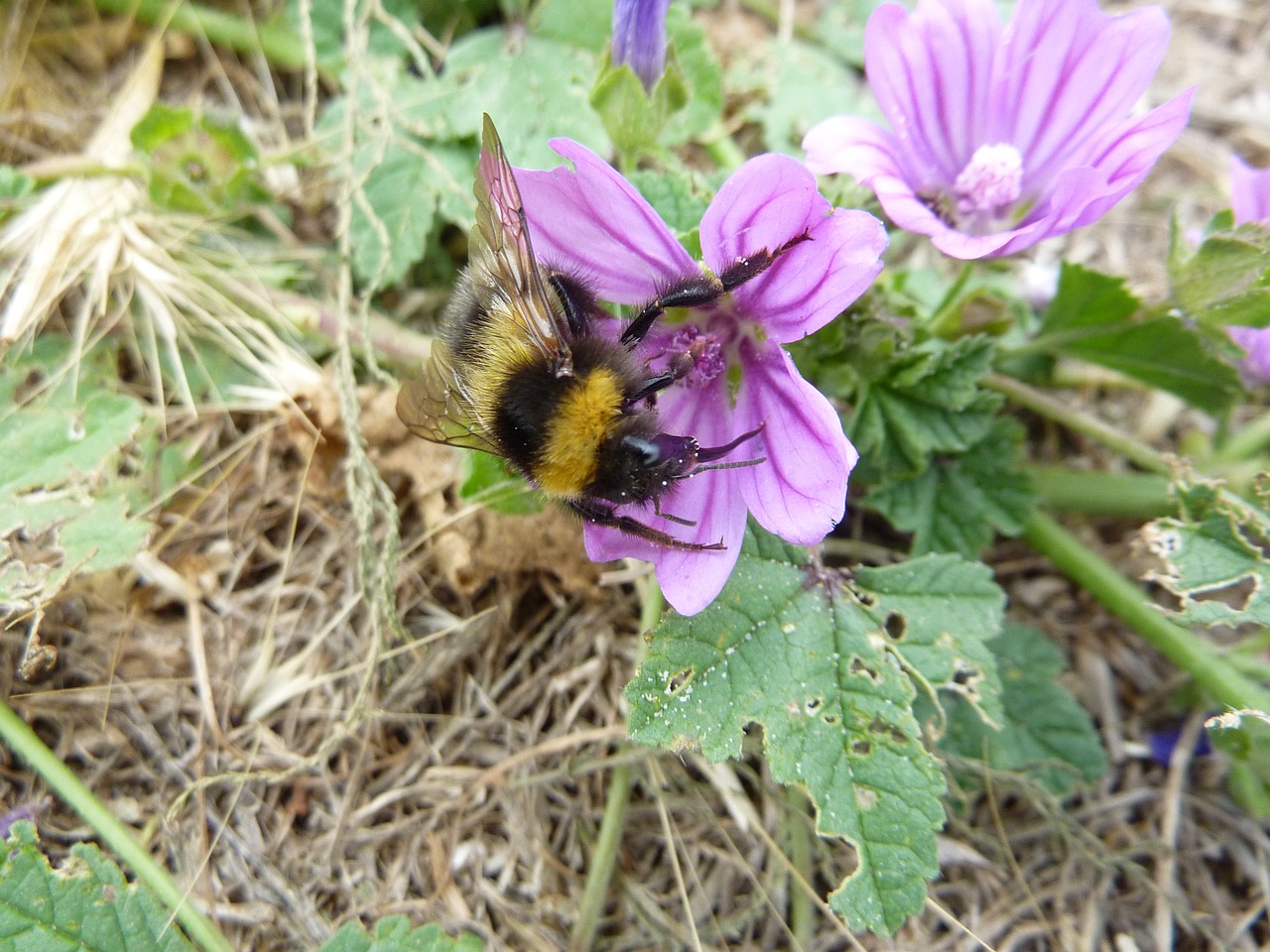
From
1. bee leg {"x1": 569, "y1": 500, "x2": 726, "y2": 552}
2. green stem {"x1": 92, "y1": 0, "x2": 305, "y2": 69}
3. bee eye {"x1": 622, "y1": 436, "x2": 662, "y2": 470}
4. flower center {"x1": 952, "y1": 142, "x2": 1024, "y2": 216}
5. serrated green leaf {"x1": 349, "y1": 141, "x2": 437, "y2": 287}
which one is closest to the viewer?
bee eye {"x1": 622, "y1": 436, "x2": 662, "y2": 470}

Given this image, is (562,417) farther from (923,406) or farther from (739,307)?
(923,406)

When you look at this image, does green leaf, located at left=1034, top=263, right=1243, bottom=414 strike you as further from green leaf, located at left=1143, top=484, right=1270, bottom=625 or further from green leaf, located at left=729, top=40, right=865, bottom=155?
green leaf, located at left=729, top=40, right=865, bottom=155

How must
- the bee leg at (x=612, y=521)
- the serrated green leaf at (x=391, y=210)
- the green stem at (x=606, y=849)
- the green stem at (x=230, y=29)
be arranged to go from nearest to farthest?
1. the bee leg at (x=612, y=521)
2. the green stem at (x=606, y=849)
3. the serrated green leaf at (x=391, y=210)
4. the green stem at (x=230, y=29)

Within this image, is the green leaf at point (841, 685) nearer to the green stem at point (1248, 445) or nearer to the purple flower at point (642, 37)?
the green stem at point (1248, 445)

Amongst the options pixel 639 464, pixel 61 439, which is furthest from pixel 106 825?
pixel 639 464

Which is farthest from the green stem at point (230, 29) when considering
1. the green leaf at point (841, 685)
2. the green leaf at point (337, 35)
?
the green leaf at point (841, 685)

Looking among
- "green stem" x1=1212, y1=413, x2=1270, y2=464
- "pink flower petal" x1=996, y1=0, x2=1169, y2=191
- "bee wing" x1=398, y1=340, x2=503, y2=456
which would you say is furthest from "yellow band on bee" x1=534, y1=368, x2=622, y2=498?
"green stem" x1=1212, y1=413, x2=1270, y2=464
